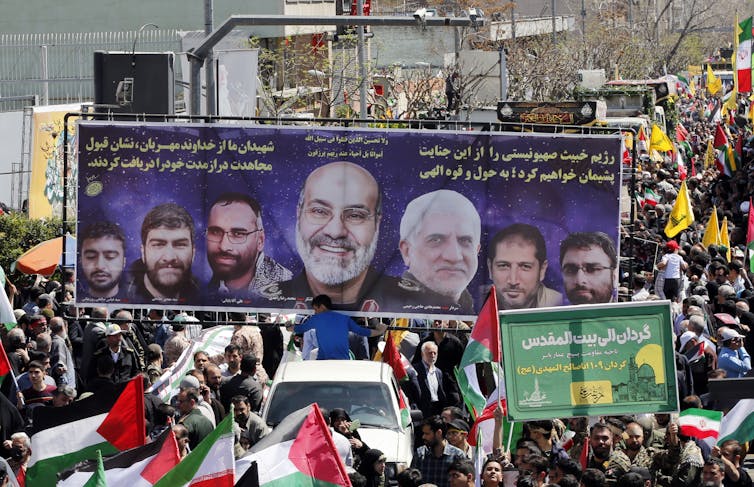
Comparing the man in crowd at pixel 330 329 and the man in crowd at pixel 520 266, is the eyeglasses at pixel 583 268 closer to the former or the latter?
the man in crowd at pixel 520 266

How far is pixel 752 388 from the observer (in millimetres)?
11234

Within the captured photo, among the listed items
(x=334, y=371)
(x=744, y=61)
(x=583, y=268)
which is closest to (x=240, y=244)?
(x=334, y=371)

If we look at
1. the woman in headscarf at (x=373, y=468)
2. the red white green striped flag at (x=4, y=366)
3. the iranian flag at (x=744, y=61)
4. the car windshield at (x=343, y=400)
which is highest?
the iranian flag at (x=744, y=61)

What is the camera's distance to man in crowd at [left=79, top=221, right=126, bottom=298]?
1571 cm

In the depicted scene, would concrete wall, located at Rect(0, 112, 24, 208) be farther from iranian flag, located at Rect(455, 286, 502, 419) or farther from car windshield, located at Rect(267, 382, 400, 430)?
iranian flag, located at Rect(455, 286, 502, 419)

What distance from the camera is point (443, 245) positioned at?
15375 millimetres

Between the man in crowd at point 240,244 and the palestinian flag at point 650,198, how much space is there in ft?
50.9

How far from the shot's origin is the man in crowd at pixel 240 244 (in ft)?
51.0

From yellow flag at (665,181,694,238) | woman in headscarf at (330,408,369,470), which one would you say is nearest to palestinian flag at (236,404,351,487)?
woman in headscarf at (330,408,369,470)

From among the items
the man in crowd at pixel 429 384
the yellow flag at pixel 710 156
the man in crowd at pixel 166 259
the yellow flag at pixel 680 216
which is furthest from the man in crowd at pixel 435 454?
the yellow flag at pixel 710 156

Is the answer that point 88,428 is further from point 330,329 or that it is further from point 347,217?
point 347,217

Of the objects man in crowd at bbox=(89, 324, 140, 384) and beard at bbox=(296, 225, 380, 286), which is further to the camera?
beard at bbox=(296, 225, 380, 286)

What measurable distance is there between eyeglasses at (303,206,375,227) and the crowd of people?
0.76m

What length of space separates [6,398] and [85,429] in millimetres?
2569
